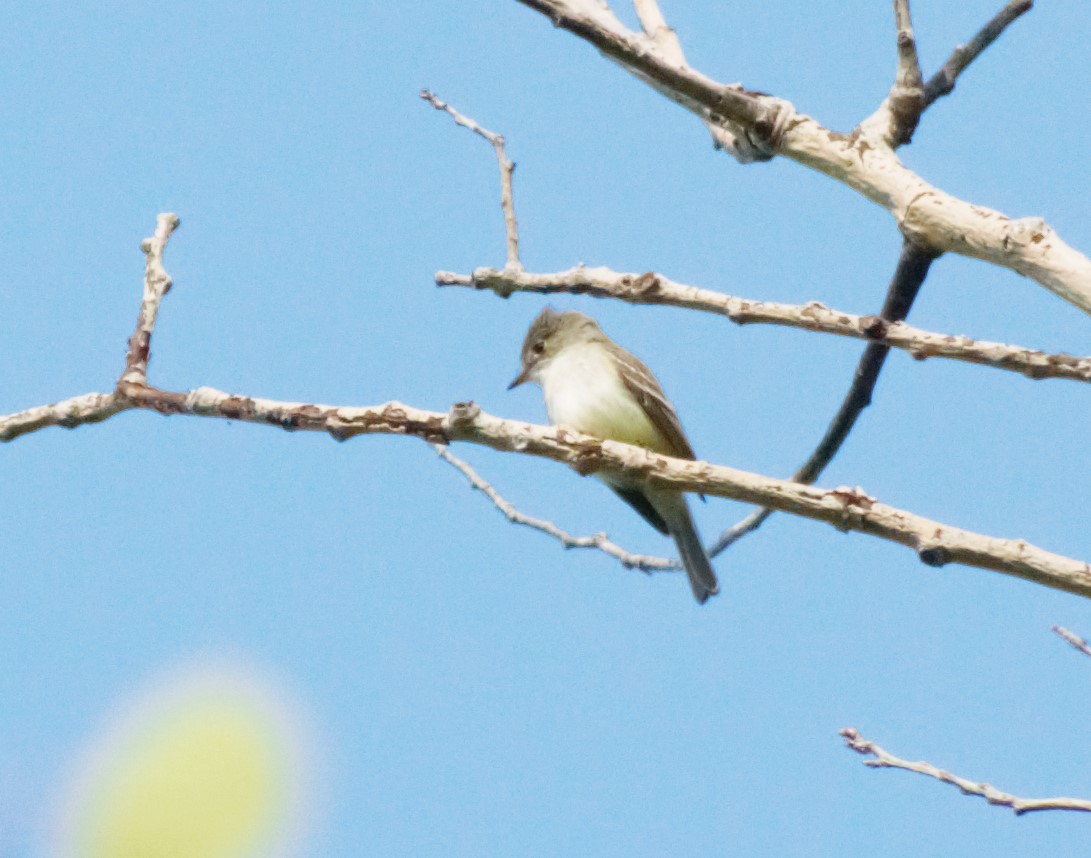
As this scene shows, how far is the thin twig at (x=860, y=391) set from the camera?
479 cm

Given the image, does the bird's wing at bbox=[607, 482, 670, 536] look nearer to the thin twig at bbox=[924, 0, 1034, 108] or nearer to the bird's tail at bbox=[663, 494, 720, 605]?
the bird's tail at bbox=[663, 494, 720, 605]

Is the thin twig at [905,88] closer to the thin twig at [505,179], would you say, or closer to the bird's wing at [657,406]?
the thin twig at [505,179]

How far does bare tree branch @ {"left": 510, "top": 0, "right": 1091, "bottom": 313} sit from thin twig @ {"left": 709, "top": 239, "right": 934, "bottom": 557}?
13.3 inches

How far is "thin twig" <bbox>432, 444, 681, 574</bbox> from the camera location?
20.1ft

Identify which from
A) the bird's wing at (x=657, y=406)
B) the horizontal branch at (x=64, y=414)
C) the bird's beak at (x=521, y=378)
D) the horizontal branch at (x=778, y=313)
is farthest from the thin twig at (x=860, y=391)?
the bird's beak at (x=521, y=378)

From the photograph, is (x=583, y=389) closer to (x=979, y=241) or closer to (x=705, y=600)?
(x=705, y=600)

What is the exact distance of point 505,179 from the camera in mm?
5305

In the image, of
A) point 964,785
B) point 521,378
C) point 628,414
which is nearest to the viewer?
point 964,785

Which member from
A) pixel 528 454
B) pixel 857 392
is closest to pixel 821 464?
pixel 857 392

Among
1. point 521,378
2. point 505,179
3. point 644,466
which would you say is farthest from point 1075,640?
point 521,378

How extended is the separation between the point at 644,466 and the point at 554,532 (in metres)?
1.85

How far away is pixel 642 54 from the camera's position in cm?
425

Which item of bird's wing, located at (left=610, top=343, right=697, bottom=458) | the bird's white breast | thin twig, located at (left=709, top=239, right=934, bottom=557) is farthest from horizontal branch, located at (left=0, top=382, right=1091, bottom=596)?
bird's wing, located at (left=610, top=343, right=697, bottom=458)

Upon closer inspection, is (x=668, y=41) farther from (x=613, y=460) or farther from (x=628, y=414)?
(x=628, y=414)
